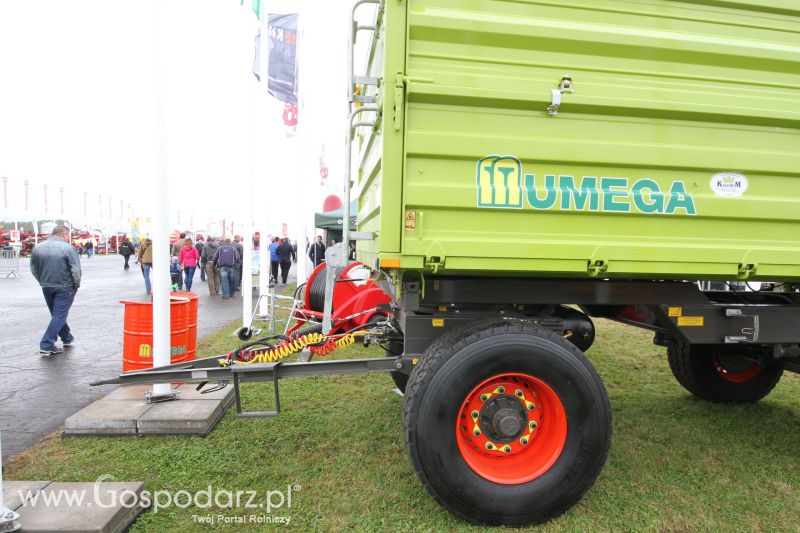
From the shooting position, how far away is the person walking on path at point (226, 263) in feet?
42.4

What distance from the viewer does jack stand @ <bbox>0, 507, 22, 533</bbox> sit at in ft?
7.60

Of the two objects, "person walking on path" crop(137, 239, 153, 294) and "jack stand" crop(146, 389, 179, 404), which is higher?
"person walking on path" crop(137, 239, 153, 294)

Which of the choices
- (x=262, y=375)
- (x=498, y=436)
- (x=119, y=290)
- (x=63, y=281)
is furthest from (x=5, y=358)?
(x=119, y=290)

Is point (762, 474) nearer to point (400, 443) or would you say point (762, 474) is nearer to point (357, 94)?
point (400, 443)

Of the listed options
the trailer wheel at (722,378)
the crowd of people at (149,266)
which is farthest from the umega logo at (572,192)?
the trailer wheel at (722,378)

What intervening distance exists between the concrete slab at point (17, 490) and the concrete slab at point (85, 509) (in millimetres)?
46

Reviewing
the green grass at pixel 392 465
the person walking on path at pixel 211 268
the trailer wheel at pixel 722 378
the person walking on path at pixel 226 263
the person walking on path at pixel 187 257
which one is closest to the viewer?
the green grass at pixel 392 465

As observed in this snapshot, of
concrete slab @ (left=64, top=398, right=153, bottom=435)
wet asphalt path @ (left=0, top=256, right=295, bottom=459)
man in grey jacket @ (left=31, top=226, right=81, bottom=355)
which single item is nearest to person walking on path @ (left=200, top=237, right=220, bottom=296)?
wet asphalt path @ (left=0, top=256, right=295, bottom=459)

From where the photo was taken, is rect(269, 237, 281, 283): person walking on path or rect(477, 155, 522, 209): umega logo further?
rect(269, 237, 281, 283): person walking on path

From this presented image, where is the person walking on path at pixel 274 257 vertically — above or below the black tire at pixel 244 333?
above

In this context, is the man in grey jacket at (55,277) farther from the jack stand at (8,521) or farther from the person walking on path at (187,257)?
the person walking on path at (187,257)

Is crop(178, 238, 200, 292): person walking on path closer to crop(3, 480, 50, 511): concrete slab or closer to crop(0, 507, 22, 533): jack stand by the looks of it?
crop(3, 480, 50, 511): concrete slab

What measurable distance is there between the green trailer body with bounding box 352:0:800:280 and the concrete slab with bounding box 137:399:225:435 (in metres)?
2.41

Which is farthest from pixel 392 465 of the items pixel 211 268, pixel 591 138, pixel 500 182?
pixel 211 268
